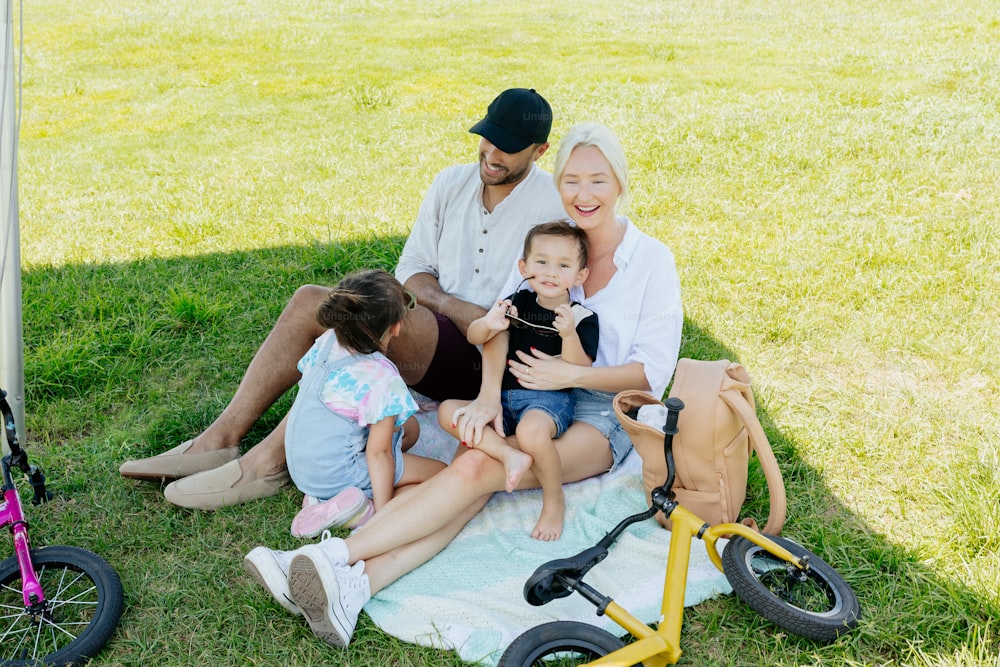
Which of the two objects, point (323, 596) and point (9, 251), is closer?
point (323, 596)

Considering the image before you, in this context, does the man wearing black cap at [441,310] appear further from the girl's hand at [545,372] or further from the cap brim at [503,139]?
the girl's hand at [545,372]

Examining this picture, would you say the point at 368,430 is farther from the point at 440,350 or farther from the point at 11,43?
the point at 11,43

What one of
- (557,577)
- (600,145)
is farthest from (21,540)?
(600,145)

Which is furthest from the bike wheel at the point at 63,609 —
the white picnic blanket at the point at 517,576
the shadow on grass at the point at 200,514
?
the white picnic blanket at the point at 517,576

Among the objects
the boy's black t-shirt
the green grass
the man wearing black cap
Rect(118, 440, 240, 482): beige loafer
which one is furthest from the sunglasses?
Rect(118, 440, 240, 482): beige loafer

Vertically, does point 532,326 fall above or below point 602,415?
above

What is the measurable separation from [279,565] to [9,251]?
1489 mm

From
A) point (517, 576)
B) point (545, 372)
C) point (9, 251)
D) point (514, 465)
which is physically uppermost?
point (9, 251)

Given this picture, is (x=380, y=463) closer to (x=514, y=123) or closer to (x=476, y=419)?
(x=476, y=419)

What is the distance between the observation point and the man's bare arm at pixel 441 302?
366cm

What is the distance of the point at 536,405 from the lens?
322cm

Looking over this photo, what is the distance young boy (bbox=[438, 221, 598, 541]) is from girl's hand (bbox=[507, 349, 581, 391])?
0.16 feet

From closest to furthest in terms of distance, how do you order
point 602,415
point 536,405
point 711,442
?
point 711,442, point 536,405, point 602,415

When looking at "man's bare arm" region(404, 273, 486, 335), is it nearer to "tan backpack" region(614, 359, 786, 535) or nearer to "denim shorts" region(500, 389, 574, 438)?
"denim shorts" region(500, 389, 574, 438)
